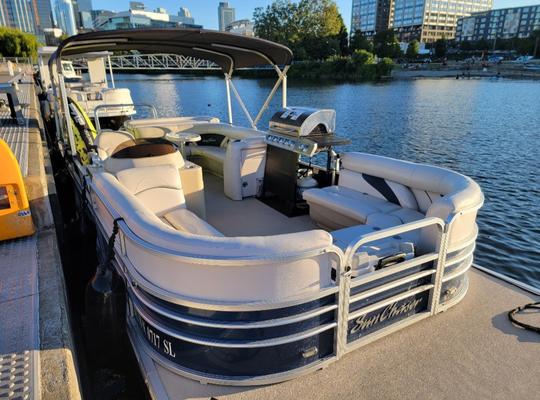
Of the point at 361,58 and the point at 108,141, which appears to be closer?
the point at 108,141

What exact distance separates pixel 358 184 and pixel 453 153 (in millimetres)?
10943

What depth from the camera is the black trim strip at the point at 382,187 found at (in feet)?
12.9

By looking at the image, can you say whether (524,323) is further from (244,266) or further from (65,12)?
(65,12)

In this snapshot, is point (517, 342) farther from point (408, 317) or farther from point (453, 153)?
point (453, 153)

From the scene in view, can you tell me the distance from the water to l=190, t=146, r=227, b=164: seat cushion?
4.79m

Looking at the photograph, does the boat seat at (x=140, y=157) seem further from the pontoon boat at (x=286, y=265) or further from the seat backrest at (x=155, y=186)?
the seat backrest at (x=155, y=186)

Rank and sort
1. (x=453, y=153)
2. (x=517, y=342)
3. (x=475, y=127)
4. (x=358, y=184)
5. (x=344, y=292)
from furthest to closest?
1. (x=475, y=127)
2. (x=453, y=153)
3. (x=358, y=184)
4. (x=517, y=342)
5. (x=344, y=292)

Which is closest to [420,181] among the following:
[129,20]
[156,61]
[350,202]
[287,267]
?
[350,202]

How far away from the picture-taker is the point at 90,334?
10.4ft

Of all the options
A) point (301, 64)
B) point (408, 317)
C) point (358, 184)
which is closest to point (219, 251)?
point (408, 317)

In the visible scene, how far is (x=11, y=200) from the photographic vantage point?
11.9ft

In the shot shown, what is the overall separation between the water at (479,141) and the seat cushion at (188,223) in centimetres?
526

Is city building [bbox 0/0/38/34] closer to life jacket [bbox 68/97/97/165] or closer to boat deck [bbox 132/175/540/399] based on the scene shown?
life jacket [bbox 68/97/97/165]

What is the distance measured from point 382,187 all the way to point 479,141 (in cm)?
1343
